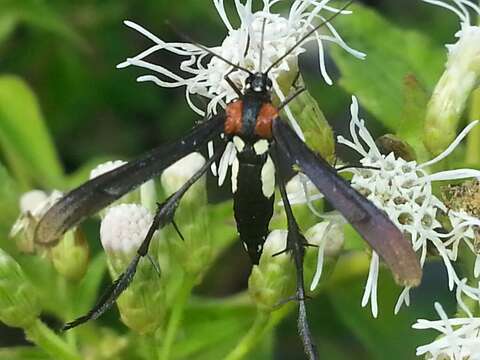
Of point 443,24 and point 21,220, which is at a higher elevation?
point 21,220

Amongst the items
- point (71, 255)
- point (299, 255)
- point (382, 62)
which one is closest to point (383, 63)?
point (382, 62)

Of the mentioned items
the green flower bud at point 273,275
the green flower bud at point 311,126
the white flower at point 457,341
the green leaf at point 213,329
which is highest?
the green flower bud at point 311,126

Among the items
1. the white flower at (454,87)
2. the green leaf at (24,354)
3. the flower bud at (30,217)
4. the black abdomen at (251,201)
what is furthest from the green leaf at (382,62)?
the green leaf at (24,354)

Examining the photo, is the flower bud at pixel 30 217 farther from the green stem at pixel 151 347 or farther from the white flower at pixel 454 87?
the white flower at pixel 454 87

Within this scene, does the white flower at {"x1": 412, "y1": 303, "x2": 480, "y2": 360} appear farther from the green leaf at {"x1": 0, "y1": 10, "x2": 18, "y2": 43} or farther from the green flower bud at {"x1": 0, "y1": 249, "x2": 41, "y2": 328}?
the green leaf at {"x1": 0, "y1": 10, "x2": 18, "y2": 43}

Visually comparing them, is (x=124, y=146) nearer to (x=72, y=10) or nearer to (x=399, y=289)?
(x=72, y=10)

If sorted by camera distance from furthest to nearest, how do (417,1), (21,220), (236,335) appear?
(417,1), (236,335), (21,220)

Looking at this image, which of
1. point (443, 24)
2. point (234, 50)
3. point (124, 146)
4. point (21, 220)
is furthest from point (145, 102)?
point (234, 50)
